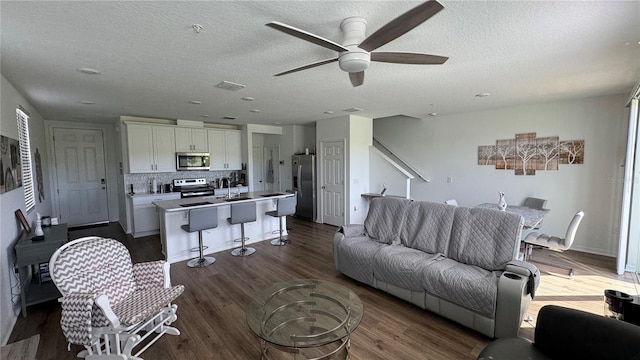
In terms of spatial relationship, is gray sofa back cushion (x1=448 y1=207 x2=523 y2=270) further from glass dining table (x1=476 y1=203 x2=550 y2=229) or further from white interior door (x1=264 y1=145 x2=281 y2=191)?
white interior door (x1=264 y1=145 x2=281 y2=191)

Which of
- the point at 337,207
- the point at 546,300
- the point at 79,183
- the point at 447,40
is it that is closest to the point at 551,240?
the point at 546,300

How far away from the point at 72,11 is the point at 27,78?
2.09m

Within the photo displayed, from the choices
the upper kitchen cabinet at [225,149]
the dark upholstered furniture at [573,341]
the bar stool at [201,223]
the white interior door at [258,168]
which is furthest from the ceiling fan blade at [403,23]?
the white interior door at [258,168]

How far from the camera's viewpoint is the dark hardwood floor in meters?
2.22

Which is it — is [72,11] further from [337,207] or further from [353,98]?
[337,207]

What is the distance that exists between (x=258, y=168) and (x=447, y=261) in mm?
6439

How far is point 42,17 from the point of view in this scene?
1752 mm

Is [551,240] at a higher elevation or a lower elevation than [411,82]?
lower

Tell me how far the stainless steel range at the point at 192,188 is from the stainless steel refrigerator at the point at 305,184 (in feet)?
7.19

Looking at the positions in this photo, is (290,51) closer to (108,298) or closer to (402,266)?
(402,266)

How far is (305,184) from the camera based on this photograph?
7.01 meters

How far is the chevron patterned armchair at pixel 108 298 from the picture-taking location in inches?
74.5

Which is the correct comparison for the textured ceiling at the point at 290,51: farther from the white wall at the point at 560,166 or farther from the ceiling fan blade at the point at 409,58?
the white wall at the point at 560,166

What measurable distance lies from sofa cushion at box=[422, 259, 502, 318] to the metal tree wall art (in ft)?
11.4
